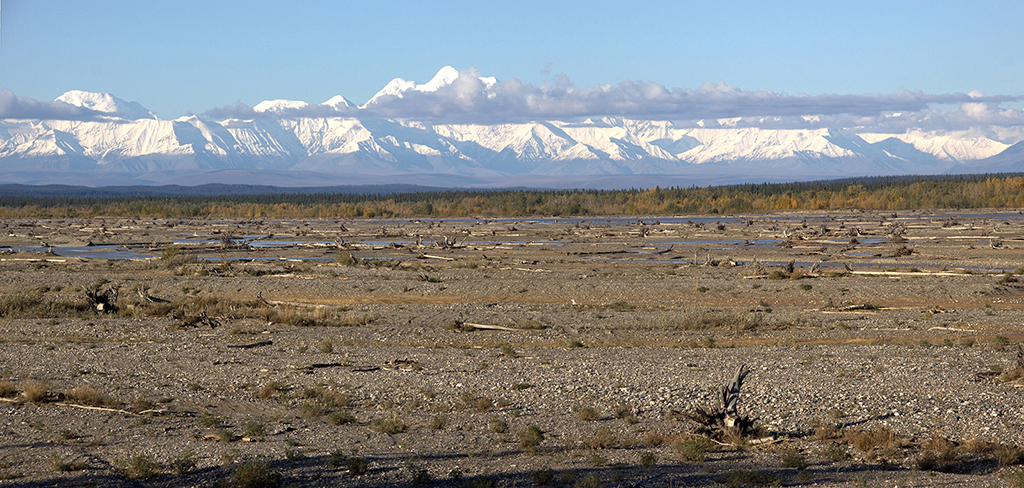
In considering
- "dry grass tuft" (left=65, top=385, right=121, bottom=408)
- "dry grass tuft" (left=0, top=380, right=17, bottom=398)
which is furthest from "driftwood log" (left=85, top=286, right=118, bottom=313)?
"dry grass tuft" (left=65, top=385, right=121, bottom=408)

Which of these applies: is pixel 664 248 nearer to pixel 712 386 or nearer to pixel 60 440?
pixel 712 386

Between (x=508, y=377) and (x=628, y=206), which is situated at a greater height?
(x=508, y=377)

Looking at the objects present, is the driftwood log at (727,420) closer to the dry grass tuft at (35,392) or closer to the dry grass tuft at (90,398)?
the dry grass tuft at (90,398)

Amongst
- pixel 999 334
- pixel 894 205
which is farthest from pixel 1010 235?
pixel 894 205

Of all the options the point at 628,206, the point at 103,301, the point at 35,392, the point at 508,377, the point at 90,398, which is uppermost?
the point at 35,392

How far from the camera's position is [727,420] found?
13906 millimetres

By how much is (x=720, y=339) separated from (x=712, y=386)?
750 centimetres

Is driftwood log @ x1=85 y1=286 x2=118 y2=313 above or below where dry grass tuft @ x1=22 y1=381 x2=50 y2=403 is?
below

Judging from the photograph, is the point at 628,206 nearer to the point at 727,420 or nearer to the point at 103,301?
the point at 103,301

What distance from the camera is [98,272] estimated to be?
4634 centimetres

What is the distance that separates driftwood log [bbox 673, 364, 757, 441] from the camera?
45.3ft

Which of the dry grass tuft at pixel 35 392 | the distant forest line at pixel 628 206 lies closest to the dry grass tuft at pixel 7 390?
the dry grass tuft at pixel 35 392

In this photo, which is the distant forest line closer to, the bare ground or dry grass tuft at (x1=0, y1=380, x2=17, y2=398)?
the bare ground

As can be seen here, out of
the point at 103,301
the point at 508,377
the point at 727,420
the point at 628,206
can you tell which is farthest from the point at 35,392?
the point at 628,206
